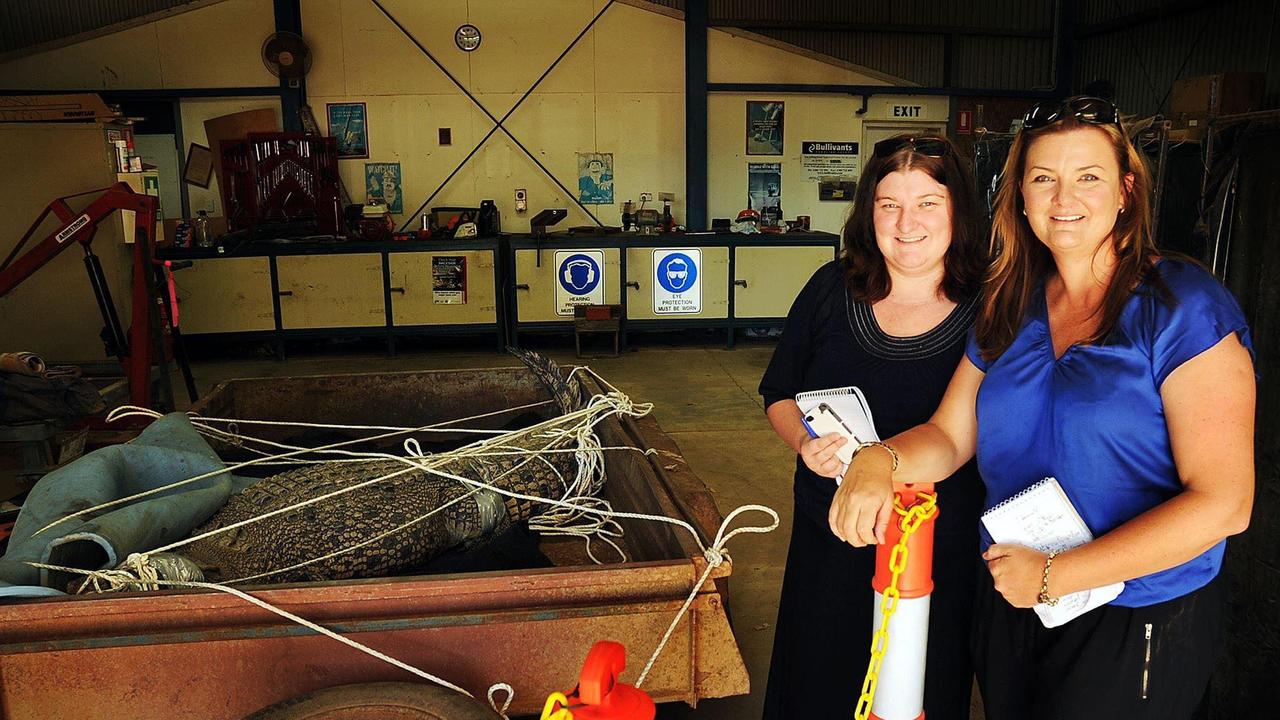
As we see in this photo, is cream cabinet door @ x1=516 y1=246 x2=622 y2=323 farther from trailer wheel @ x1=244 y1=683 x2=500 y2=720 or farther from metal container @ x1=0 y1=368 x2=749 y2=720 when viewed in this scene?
trailer wheel @ x1=244 y1=683 x2=500 y2=720

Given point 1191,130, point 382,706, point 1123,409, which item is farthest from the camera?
point 1191,130

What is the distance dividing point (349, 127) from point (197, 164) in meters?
1.53

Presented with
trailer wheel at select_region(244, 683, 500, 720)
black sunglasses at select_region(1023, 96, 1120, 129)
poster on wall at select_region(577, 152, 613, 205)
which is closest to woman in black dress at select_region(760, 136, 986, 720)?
black sunglasses at select_region(1023, 96, 1120, 129)

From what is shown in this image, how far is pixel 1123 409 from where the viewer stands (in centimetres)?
121

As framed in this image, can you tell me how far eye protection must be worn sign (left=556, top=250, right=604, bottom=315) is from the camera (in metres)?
7.60

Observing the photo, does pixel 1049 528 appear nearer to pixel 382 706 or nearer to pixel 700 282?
pixel 382 706

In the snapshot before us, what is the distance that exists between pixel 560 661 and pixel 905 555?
0.68 metres

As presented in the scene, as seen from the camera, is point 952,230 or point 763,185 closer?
point 952,230

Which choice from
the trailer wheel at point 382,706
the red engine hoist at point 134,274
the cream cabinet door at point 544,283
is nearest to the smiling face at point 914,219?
the trailer wheel at point 382,706

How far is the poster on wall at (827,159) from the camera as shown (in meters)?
9.48

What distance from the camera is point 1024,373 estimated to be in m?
1.34

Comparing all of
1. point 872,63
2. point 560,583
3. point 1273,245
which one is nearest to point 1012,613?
point 560,583

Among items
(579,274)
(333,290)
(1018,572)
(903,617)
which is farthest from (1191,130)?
(333,290)

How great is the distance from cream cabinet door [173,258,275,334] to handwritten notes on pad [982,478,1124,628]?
7095 mm
